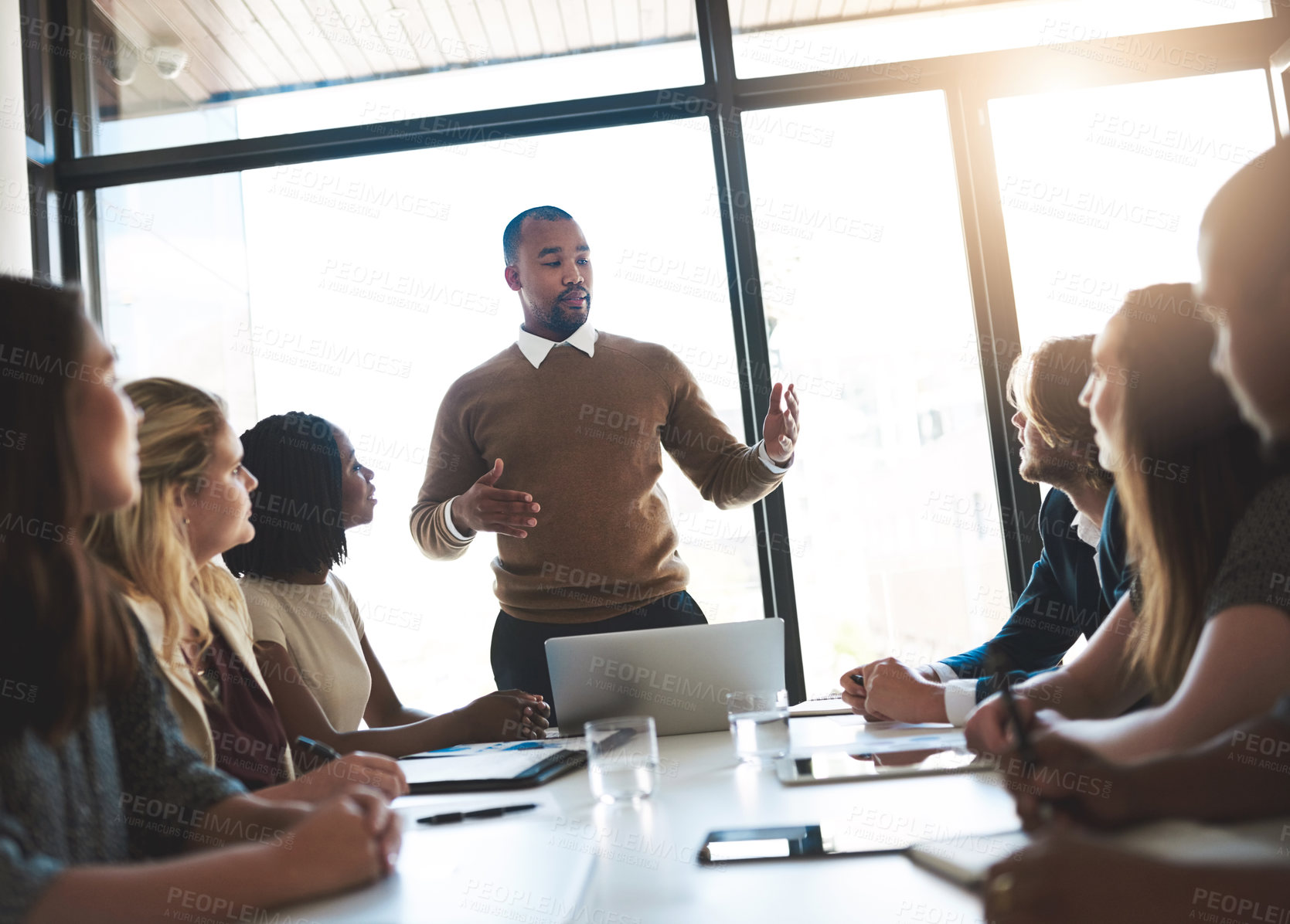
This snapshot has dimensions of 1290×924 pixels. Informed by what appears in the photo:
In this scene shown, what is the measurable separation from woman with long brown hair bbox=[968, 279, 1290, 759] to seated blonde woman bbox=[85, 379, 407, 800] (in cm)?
91

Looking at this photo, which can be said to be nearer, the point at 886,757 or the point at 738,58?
the point at 886,757

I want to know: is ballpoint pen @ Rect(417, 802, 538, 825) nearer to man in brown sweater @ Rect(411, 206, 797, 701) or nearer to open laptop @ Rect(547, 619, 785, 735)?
open laptop @ Rect(547, 619, 785, 735)

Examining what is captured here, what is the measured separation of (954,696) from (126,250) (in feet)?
11.0

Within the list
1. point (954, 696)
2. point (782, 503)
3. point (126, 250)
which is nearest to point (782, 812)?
point (954, 696)

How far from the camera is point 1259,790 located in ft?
2.78

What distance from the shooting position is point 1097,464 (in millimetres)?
1878

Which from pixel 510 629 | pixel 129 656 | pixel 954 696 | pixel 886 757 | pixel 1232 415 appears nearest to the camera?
pixel 129 656

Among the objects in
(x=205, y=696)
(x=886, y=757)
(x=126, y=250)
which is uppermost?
(x=126, y=250)

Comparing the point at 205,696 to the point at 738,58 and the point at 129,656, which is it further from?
the point at 738,58

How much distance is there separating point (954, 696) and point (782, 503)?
68.9 inches

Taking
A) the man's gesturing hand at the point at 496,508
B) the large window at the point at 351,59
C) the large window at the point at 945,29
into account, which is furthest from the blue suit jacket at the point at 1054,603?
the large window at the point at 351,59

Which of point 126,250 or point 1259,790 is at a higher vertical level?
point 126,250

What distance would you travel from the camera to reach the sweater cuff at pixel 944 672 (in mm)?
1875

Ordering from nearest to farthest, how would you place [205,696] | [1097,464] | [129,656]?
[129,656]
[205,696]
[1097,464]
